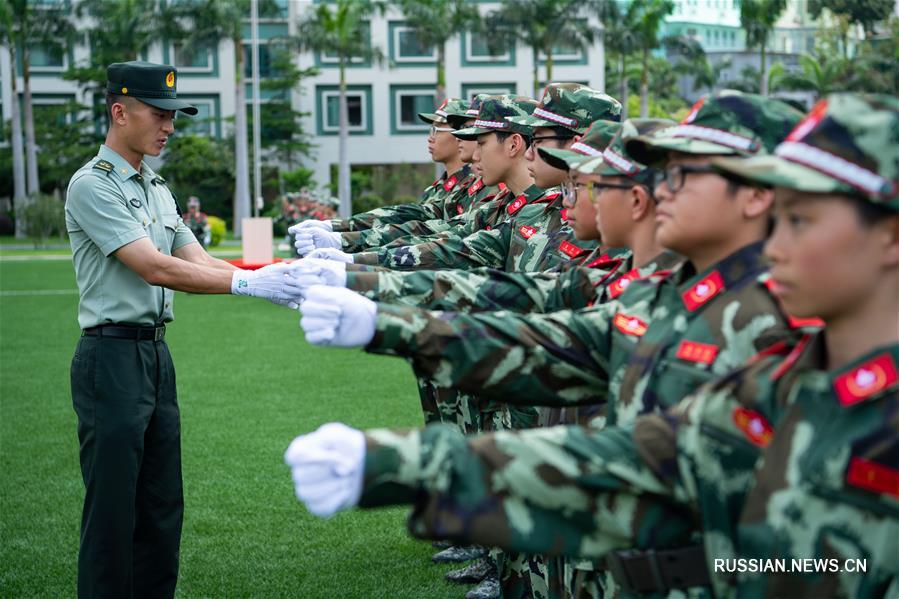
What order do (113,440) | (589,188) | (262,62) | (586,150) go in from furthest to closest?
(262,62)
(113,440)
(586,150)
(589,188)

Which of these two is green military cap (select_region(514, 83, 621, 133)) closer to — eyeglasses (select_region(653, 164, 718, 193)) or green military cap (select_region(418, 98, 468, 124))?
green military cap (select_region(418, 98, 468, 124))

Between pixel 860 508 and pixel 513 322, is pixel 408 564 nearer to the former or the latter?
pixel 513 322

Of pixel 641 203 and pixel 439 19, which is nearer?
pixel 641 203

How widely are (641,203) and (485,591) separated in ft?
9.57

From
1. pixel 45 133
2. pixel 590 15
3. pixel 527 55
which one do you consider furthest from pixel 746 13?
pixel 45 133

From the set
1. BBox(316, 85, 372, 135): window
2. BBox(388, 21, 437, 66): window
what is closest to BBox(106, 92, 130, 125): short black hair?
BBox(316, 85, 372, 135): window

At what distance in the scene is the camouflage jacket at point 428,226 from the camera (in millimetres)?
6598

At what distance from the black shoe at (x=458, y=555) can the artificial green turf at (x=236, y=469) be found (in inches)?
3.3

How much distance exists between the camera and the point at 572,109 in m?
5.18

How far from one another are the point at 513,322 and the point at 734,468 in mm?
883

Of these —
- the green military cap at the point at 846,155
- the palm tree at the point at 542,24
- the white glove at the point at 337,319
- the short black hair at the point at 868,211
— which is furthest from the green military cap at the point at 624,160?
the palm tree at the point at 542,24

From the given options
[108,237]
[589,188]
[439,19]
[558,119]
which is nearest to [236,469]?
[108,237]

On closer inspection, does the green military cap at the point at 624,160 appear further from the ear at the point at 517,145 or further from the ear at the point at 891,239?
the ear at the point at 517,145

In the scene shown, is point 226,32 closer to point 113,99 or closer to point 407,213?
point 407,213
